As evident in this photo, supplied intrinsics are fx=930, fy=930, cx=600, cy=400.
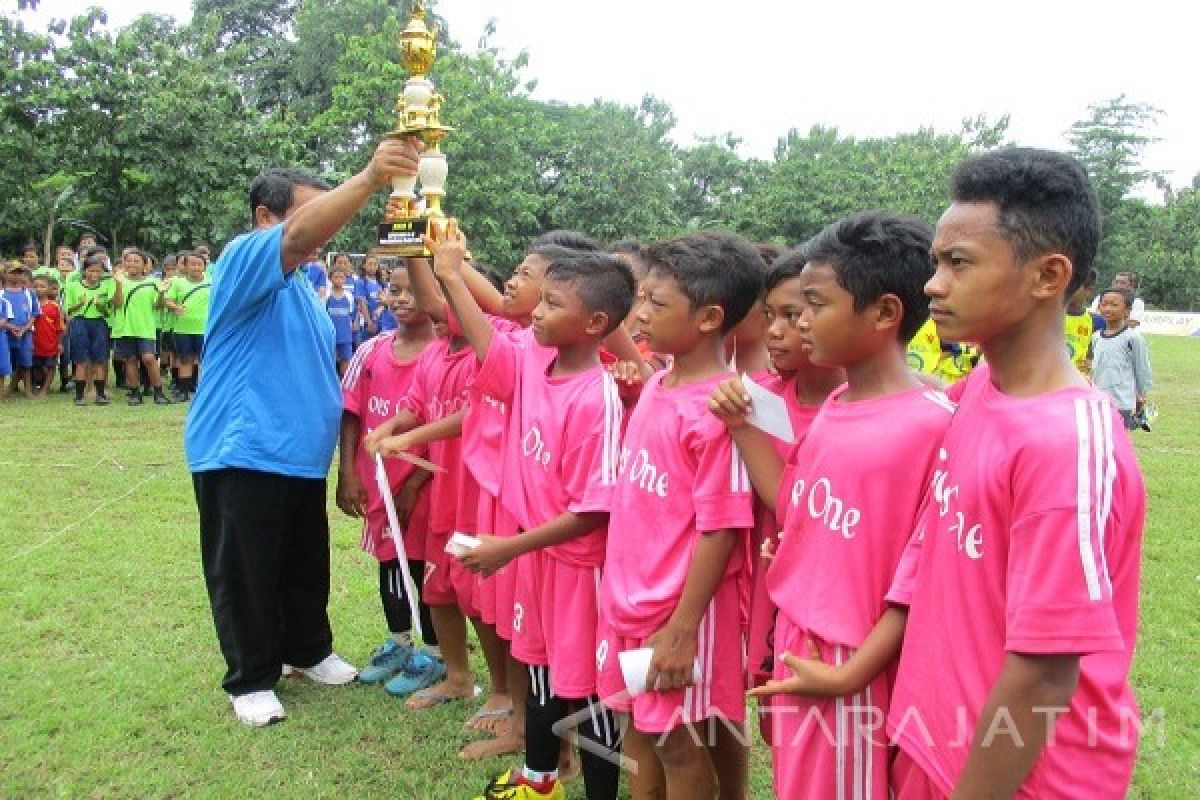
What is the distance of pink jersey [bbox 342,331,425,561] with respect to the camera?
13.0 ft

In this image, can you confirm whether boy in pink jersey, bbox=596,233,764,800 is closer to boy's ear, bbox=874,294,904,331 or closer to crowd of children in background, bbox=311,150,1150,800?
crowd of children in background, bbox=311,150,1150,800

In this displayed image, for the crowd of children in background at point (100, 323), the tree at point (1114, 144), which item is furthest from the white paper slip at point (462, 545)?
the tree at point (1114, 144)

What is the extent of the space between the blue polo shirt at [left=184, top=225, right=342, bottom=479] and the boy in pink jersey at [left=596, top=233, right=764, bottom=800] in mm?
1641

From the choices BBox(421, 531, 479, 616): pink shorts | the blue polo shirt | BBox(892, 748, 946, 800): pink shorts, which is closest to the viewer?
BBox(892, 748, 946, 800): pink shorts

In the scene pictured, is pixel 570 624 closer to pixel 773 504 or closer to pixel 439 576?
pixel 773 504

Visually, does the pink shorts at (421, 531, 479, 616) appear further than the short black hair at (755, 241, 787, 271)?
Yes

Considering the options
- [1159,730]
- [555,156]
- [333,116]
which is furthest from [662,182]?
[1159,730]

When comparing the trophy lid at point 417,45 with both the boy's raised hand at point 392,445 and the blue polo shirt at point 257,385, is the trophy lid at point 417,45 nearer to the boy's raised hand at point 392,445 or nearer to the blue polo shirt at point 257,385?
the blue polo shirt at point 257,385

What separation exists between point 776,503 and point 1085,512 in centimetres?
89

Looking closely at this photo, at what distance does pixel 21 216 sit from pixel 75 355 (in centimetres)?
810

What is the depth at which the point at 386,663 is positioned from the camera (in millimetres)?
4168

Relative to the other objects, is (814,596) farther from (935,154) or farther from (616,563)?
(935,154)

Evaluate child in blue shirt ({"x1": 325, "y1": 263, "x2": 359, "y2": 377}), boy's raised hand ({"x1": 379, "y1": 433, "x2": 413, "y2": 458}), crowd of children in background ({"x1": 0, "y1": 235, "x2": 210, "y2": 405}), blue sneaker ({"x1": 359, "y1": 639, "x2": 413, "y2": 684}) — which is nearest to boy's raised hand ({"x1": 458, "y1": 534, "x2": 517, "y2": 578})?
boy's raised hand ({"x1": 379, "y1": 433, "x2": 413, "y2": 458})

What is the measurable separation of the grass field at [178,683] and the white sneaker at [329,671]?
0.07 metres
